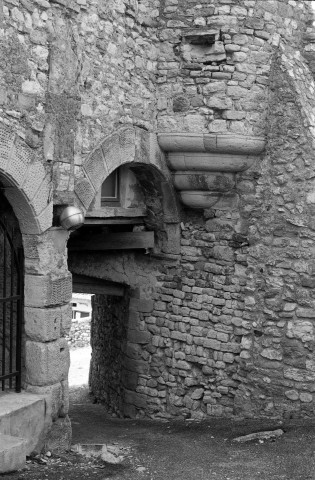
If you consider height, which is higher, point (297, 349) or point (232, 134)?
point (232, 134)

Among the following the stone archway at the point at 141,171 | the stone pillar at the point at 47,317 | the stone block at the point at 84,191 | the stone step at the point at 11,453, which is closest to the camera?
the stone step at the point at 11,453

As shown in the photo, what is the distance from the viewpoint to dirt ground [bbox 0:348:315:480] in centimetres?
581

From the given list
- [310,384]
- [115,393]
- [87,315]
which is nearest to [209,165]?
[310,384]

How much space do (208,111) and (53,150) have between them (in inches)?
77.5

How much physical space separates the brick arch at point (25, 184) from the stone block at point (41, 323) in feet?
2.24

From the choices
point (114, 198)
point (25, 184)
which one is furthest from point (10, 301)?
point (114, 198)

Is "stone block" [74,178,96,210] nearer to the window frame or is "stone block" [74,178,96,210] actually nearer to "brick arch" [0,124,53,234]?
"brick arch" [0,124,53,234]

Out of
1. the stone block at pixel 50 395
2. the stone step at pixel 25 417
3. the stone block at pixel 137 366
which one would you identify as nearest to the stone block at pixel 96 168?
the stone block at pixel 50 395

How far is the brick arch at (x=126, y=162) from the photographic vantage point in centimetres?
667

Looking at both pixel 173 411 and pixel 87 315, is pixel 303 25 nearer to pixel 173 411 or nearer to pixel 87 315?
pixel 173 411

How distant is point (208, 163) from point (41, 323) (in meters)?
2.47

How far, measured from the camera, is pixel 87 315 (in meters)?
20.9

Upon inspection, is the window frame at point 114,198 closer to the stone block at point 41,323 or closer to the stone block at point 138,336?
the stone block at point 138,336

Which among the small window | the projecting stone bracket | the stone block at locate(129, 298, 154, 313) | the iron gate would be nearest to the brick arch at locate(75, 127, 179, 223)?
the projecting stone bracket
